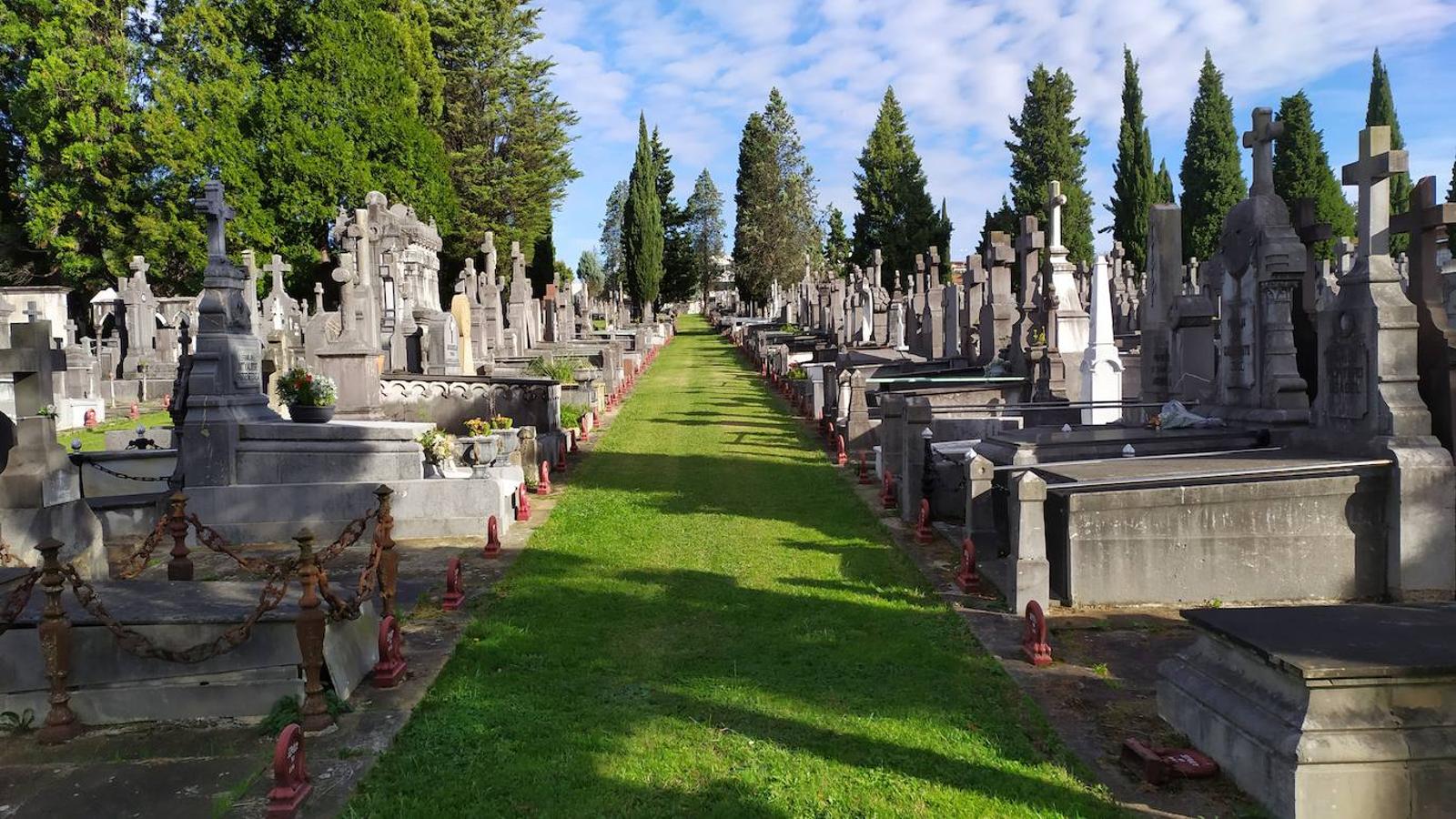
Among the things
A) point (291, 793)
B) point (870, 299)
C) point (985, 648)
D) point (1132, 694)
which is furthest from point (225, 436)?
point (870, 299)

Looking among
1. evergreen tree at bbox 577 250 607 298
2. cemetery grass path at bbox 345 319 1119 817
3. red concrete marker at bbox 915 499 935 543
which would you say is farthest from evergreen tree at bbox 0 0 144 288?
evergreen tree at bbox 577 250 607 298

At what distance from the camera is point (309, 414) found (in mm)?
12969

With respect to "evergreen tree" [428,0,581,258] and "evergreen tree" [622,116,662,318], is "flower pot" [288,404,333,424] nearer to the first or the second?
"evergreen tree" [428,0,581,258]

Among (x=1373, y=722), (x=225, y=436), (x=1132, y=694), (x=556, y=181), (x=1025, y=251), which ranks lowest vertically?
(x=1132, y=694)

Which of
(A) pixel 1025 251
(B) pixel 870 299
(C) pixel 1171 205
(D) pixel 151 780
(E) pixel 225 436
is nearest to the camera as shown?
(D) pixel 151 780

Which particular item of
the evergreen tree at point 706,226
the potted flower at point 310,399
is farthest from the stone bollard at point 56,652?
the evergreen tree at point 706,226

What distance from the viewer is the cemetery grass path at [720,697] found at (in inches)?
196

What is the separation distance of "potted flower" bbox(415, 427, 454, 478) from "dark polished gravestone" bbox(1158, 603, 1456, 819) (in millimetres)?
9801

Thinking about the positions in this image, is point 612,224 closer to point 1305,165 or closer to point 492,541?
point 1305,165

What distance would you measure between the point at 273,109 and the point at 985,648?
4265cm

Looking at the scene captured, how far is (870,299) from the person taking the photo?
34.6 m

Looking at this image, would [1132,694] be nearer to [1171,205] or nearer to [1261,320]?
[1261,320]

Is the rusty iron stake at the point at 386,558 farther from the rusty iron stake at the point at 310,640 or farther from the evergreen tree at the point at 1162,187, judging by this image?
the evergreen tree at the point at 1162,187

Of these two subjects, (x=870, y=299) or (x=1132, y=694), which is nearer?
(x=1132, y=694)
